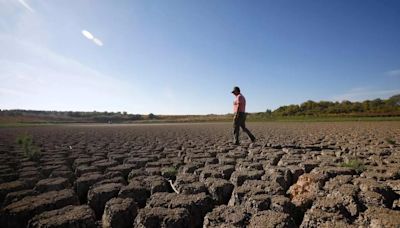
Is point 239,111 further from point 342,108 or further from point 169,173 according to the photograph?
point 342,108

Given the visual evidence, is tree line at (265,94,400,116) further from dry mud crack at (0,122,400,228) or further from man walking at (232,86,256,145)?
dry mud crack at (0,122,400,228)

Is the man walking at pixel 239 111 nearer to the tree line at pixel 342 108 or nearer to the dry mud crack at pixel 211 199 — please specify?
the dry mud crack at pixel 211 199

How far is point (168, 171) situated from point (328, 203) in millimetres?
2197

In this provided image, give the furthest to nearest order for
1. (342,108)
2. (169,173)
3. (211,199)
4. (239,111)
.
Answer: (342,108) → (239,111) → (169,173) → (211,199)

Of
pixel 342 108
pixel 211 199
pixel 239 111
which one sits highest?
pixel 342 108

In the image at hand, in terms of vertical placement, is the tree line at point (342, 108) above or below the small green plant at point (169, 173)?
above

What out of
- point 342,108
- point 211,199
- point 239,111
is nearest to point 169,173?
point 211,199

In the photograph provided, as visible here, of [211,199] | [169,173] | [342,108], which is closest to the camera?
[211,199]

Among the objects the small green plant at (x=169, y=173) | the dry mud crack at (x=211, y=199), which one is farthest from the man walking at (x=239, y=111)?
the small green plant at (x=169, y=173)

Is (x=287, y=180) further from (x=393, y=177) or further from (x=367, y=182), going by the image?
(x=393, y=177)

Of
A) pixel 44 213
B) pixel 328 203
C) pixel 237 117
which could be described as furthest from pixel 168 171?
pixel 237 117

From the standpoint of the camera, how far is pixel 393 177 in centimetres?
287

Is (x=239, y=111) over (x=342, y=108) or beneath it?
beneath

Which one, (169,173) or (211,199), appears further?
(169,173)
